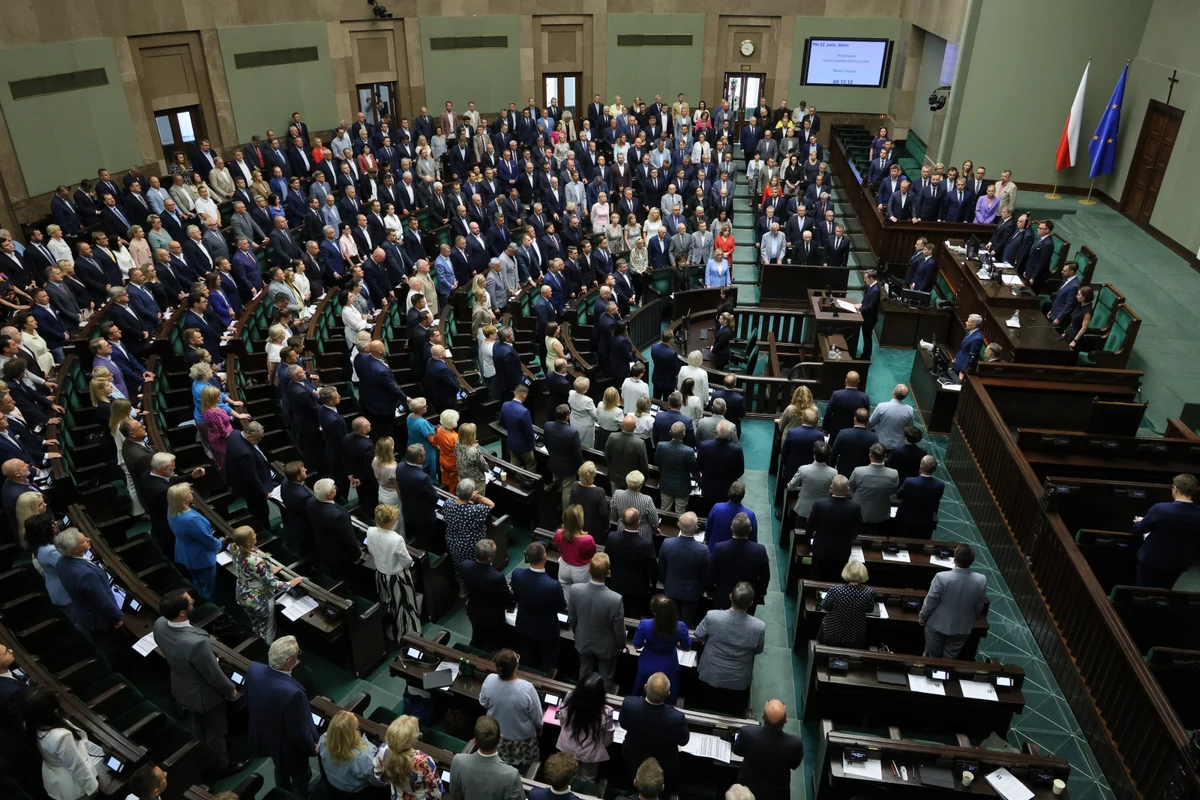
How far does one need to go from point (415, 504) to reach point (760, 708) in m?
3.22

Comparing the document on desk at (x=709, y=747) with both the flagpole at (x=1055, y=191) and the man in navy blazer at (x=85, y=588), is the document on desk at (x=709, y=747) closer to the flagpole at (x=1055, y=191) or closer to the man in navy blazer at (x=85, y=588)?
the man in navy blazer at (x=85, y=588)

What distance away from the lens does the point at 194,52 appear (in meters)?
16.1

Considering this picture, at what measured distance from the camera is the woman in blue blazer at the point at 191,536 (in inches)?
229

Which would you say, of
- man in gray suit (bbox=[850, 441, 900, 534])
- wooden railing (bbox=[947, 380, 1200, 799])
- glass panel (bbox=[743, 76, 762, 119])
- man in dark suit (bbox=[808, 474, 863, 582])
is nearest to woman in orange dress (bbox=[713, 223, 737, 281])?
wooden railing (bbox=[947, 380, 1200, 799])

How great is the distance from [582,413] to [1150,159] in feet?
39.1

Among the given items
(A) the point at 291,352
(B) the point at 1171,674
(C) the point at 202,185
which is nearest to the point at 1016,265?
(B) the point at 1171,674

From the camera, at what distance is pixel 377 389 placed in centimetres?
855

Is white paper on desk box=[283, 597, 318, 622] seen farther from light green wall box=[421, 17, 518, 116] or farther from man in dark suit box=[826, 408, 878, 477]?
light green wall box=[421, 17, 518, 116]

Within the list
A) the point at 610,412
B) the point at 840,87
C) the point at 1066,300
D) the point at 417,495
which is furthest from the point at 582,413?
the point at 840,87

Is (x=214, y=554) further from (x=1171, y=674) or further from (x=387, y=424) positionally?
(x=1171, y=674)

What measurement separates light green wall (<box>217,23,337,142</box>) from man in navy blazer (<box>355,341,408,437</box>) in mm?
11254

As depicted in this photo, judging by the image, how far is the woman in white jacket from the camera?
13.8 feet

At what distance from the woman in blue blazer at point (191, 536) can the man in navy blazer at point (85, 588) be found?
0.59 metres

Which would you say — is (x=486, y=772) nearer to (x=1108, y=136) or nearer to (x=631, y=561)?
(x=631, y=561)
